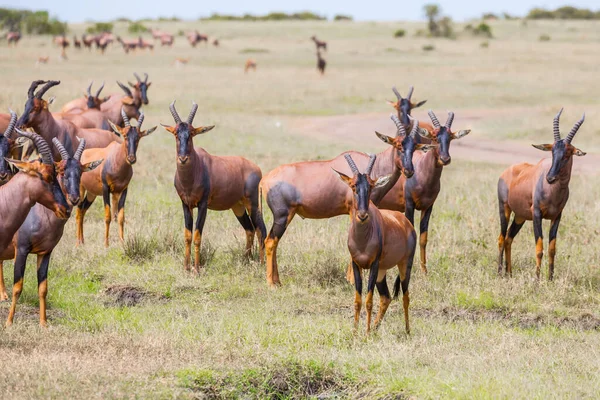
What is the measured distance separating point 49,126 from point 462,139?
12966 mm

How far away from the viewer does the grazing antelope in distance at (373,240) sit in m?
8.42

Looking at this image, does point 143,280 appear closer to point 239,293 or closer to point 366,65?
→ point 239,293

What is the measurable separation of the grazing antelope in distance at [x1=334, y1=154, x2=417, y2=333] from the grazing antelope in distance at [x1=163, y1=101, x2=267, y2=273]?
303 cm

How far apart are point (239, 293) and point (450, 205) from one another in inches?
221

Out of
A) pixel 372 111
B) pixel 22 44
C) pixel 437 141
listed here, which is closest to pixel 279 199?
pixel 437 141

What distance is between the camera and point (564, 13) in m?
108

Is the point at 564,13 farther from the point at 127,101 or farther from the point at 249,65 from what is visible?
the point at 127,101

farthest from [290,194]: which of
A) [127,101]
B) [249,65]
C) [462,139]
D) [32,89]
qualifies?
[249,65]

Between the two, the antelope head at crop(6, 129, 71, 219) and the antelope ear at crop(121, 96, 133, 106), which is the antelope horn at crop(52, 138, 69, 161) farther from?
the antelope ear at crop(121, 96, 133, 106)

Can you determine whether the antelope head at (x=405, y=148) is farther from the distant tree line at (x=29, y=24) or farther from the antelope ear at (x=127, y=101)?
the distant tree line at (x=29, y=24)

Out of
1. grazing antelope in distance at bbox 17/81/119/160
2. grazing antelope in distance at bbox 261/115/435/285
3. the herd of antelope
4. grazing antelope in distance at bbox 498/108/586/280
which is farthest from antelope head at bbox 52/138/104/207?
grazing antelope in distance at bbox 17/81/119/160

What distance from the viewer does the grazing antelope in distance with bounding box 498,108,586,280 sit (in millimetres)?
11000

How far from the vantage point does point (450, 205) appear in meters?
15.2

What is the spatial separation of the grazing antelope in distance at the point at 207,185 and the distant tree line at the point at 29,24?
6639 centimetres
